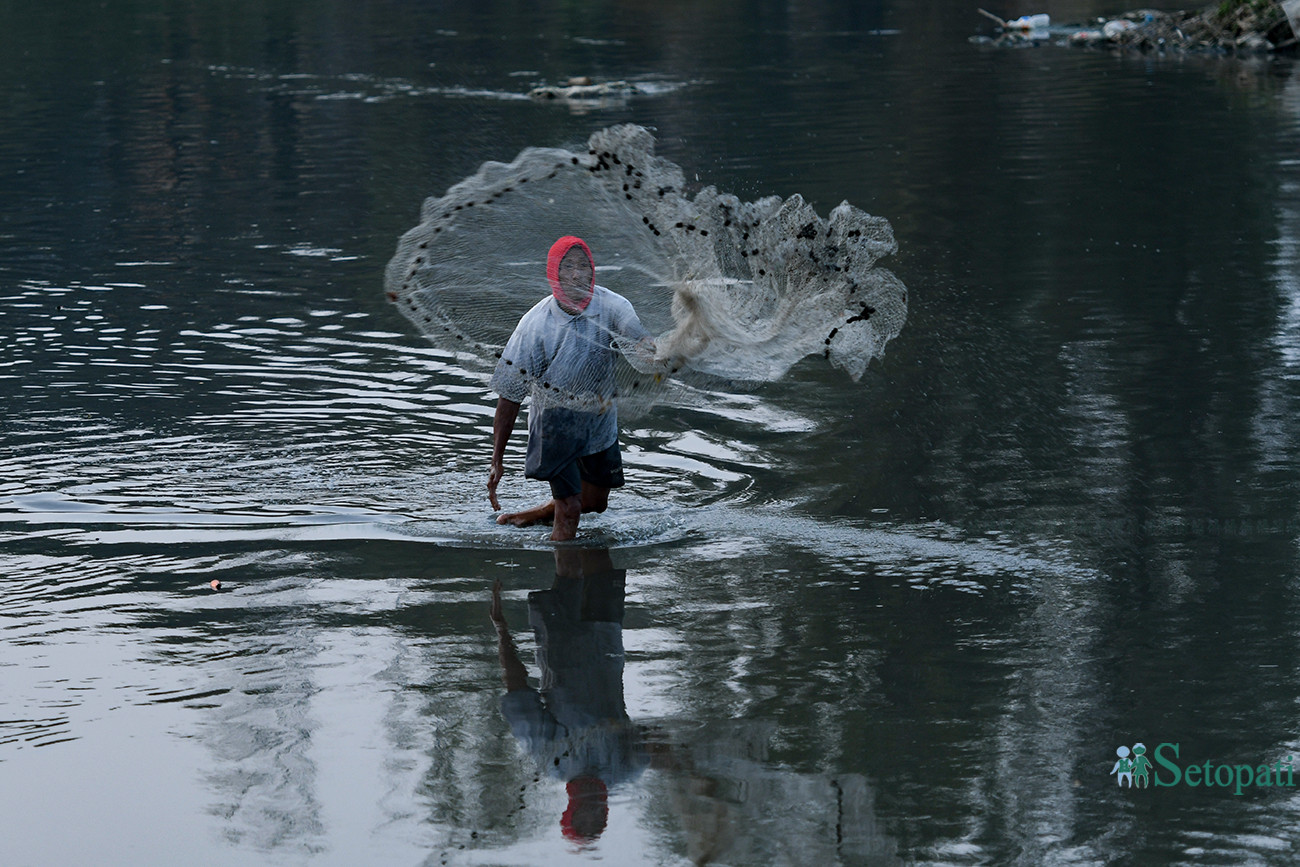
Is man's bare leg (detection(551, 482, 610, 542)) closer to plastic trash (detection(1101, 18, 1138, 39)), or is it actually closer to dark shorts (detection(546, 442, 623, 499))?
dark shorts (detection(546, 442, 623, 499))

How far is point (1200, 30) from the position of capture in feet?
94.2

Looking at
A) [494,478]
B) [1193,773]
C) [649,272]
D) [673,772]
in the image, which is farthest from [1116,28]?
[673,772]

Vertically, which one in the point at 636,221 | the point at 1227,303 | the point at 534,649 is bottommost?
the point at 534,649

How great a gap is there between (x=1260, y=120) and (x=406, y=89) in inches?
571

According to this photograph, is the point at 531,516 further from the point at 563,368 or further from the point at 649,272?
the point at 649,272

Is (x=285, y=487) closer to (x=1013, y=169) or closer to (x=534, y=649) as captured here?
(x=534, y=649)

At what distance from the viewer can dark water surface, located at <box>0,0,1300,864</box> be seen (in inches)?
189

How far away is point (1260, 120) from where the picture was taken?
63.5 feet

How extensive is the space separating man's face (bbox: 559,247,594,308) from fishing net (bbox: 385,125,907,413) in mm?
94

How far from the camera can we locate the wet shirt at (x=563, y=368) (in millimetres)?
6914

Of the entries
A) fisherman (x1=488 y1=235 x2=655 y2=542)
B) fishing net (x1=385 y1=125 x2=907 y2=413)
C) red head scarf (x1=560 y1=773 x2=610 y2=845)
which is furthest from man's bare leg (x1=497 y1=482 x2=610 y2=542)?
red head scarf (x1=560 y1=773 x2=610 y2=845)

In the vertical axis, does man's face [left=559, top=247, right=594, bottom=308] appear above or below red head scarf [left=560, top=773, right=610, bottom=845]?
above

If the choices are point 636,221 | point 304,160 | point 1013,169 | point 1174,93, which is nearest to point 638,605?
point 636,221

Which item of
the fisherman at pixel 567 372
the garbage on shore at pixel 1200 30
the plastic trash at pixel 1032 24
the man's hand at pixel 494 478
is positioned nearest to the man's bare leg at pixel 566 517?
the fisherman at pixel 567 372
